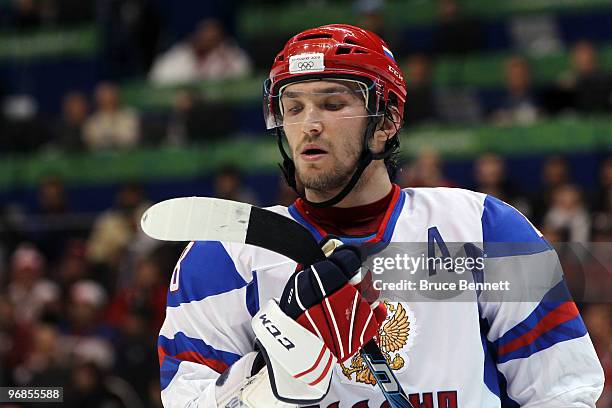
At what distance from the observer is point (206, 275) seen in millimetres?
2619

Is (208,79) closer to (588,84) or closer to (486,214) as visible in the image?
(588,84)

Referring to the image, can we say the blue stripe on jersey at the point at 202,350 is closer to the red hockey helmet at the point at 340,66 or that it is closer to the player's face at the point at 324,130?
the player's face at the point at 324,130

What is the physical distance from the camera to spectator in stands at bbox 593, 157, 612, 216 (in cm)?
664

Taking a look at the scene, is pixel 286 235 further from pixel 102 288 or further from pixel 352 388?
pixel 102 288

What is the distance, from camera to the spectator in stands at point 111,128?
31.1 ft

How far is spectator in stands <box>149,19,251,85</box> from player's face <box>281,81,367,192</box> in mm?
7033

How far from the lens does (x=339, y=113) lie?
274 centimetres

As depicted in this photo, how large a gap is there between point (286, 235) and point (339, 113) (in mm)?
394

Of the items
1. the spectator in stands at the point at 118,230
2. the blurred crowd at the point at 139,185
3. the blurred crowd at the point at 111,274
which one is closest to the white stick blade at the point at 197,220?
the blurred crowd at the point at 139,185

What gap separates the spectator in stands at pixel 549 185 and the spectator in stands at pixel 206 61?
11.4ft

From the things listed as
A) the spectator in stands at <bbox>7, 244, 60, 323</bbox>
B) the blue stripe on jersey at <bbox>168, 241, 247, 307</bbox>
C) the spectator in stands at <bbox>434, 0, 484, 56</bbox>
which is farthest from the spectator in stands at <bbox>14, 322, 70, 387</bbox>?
the spectator in stands at <bbox>434, 0, 484, 56</bbox>

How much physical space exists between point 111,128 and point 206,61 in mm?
1168

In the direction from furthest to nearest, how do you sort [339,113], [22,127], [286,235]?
[22,127] → [339,113] → [286,235]

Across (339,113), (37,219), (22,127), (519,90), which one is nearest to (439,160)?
(519,90)
